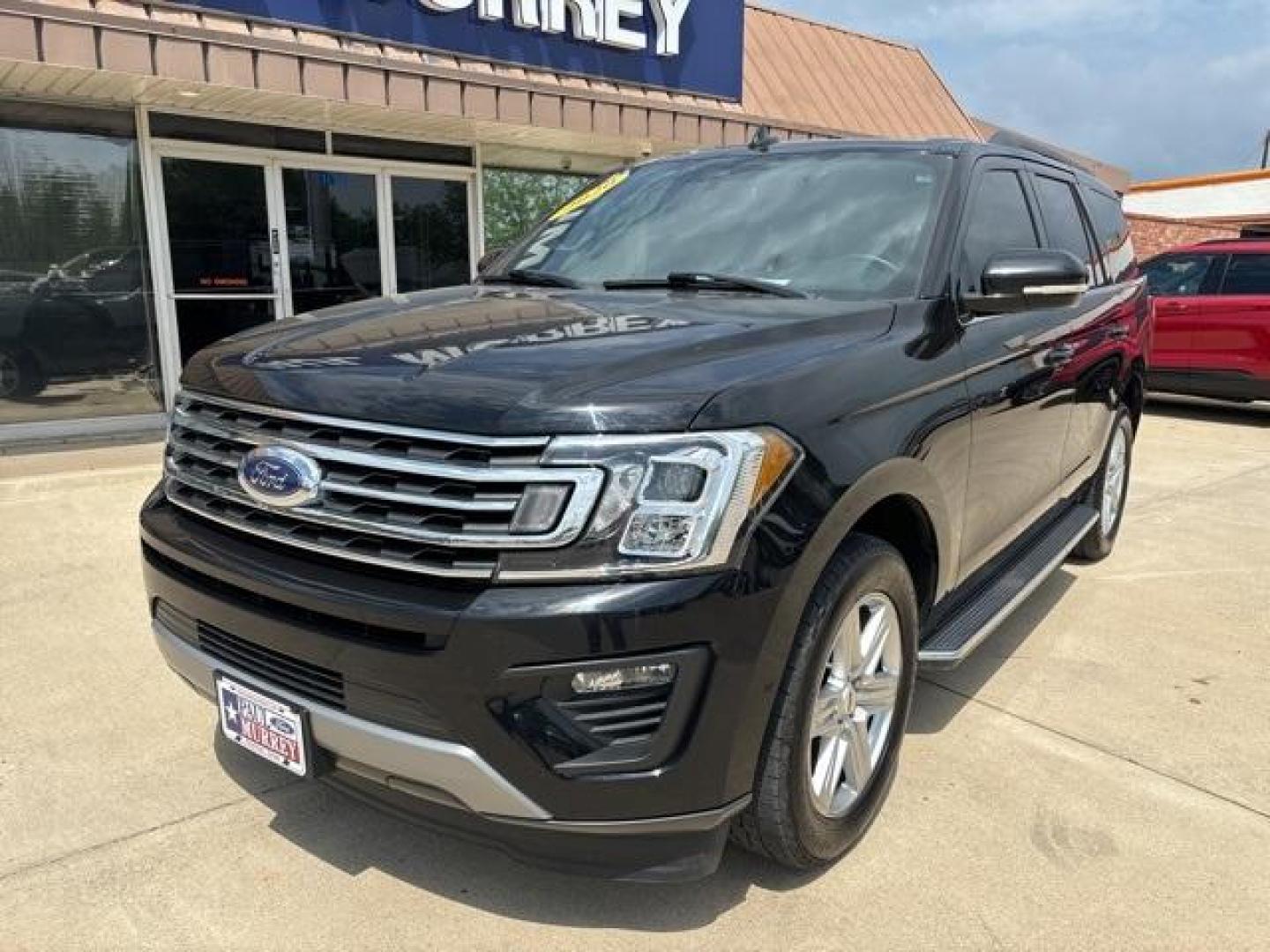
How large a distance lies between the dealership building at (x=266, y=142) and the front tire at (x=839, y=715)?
6.30 metres

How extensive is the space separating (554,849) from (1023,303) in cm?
219

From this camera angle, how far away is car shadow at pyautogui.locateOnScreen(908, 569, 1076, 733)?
11.0ft

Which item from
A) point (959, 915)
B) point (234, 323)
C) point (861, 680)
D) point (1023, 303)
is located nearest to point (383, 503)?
point (861, 680)

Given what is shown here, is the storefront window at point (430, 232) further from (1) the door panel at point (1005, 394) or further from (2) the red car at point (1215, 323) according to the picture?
(2) the red car at point (1215, 323)

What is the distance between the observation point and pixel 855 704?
2473 millimetres

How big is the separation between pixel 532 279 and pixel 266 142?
244 inches

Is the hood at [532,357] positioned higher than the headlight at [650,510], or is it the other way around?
the hood at [532,357]

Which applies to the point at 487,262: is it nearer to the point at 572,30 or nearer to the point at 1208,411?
the point at 572,30

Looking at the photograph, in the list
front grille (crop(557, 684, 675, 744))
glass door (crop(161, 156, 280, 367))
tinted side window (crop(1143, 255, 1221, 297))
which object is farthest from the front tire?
tinted side window (crop(1143, 255, 1221, 297))

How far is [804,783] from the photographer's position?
7.31 ft

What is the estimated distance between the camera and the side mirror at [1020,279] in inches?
112

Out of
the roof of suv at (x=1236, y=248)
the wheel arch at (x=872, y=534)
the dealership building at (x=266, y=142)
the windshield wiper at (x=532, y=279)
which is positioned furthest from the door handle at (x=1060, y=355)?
the roof of suv at (x=1236, y=248)

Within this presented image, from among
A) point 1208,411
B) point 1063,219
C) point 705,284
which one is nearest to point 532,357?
point 705,284

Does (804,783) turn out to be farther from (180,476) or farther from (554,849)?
(180,476)
